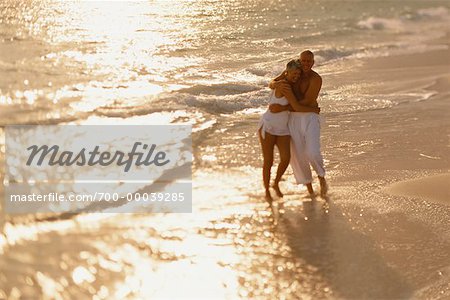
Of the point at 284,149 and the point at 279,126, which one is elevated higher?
the point at 279,126

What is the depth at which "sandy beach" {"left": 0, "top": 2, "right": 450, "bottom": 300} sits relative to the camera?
677 centimetres

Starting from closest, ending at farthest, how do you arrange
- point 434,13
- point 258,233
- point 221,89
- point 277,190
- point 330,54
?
1. point 258,233
2. point 277,190
3. point 221,89
4. point 330,54
5. point 434,13

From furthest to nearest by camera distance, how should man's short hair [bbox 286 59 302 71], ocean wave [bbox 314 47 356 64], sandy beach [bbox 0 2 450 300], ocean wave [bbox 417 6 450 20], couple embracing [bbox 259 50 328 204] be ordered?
1. ocean wave [bbox 417 6 450 20]
2. ocean wave [bbox 314 47 356 64]
3. couple embracing [bbox 259 50 328 204]
4. man's short hair [bbox 286 59 302 71]
5. sandy beach [bbox 0 2 450 300]

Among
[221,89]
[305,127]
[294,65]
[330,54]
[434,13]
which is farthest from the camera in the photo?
[434,13]

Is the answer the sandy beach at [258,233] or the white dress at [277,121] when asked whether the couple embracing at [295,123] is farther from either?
the sandy beach at [258,233]

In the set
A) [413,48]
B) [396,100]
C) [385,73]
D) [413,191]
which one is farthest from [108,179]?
[413,48]

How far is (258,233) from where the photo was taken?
7.94 metres

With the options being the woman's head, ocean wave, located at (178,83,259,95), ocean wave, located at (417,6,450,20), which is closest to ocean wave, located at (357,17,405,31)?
ocean wave, located at (417,6,450,20)

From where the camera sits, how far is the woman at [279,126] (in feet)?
27.9

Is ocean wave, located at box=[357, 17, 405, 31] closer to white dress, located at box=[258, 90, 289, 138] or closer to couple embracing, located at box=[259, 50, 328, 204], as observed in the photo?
couple embracing, located at box=[259, 50, 328, 204]

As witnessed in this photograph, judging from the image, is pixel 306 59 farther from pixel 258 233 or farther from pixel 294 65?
pixel 258 233

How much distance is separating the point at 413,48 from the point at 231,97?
1205 centimetres

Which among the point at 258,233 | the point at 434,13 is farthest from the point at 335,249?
the point at 434,13

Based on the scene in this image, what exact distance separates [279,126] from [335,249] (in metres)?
1.68
